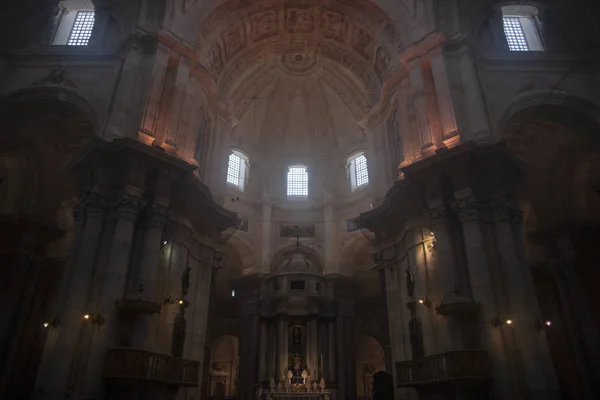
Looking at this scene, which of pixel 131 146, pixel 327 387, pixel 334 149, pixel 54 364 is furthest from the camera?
pixel 334 149

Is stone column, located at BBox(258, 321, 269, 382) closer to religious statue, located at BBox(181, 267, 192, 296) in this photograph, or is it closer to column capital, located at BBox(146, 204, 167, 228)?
religious statue, located at BBox(181, 267, 192, 296)

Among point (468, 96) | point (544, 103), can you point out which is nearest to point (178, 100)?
point (468, 96)

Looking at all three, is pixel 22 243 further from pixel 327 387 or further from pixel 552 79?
pixel 552 79

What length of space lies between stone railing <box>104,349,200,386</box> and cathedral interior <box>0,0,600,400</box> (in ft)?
0.20

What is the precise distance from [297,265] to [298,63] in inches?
570

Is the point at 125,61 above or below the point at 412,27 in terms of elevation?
below

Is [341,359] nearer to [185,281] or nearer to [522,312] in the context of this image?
[185,281]

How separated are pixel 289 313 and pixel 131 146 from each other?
16579mm

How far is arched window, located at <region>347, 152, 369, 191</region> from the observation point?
111 ft

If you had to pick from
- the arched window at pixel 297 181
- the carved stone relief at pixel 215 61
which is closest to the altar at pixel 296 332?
the arched window at pixel 297 181

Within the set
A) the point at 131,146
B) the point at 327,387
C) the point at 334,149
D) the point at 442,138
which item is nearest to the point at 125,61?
the point at 131,146

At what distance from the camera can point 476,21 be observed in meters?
22.0

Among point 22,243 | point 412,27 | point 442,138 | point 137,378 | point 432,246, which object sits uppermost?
point 412,27

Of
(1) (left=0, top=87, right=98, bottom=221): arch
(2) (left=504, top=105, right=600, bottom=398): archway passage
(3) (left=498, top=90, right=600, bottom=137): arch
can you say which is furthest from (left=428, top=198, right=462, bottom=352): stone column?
(1) (left=0, top=87, right=98, bottom=221): arch
